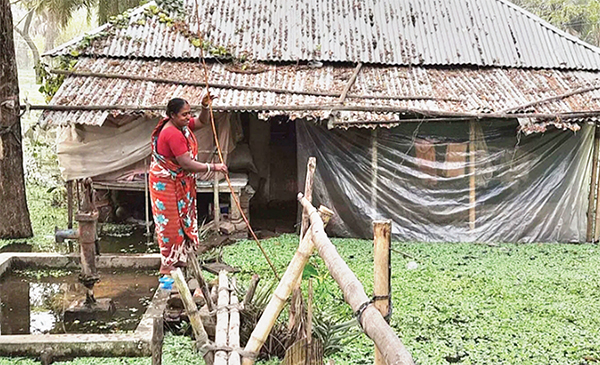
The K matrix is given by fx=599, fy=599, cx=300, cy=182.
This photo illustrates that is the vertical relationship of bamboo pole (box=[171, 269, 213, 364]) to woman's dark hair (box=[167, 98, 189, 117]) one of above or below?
below

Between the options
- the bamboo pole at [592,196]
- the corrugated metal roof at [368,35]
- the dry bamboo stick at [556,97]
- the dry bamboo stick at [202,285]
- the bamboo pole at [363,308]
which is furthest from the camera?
the corrugated metal roof at [368,35]

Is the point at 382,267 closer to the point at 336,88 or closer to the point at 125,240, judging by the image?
the point at 336,88

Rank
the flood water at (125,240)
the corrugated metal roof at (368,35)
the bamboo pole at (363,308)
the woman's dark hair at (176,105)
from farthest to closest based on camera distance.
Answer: the corrugated metal roof at (368,35), the flood water at (125,240), the woman's dark hair at (176,105), the bamboo pole at (363,308)

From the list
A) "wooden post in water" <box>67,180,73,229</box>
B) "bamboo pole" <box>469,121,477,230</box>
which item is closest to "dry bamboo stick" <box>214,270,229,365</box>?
"wooden post in water" <box>67,180,73,229</box>

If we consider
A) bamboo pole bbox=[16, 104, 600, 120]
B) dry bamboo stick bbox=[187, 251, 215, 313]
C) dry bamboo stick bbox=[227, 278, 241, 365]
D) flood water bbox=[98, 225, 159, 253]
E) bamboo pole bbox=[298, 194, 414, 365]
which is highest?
bamboo pole bbox=[16, 104, 600, 120]

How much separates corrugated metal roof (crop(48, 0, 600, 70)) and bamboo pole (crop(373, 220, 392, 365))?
7536 millimetres

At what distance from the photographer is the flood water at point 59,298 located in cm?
502

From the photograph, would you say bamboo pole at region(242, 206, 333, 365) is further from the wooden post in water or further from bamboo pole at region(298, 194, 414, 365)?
the wooden post in water

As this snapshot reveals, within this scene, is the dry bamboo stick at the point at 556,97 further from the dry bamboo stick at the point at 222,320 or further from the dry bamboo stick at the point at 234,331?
the dry bamboo stick at the point at 234,331

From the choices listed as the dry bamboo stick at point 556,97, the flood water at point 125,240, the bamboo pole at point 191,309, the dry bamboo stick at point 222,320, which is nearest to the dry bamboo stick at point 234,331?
the dry bamboo stick at point 222,320

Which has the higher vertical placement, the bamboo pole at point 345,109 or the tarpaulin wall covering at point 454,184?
the bamboo pole at point 345,109

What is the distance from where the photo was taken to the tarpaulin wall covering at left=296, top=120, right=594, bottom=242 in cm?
905

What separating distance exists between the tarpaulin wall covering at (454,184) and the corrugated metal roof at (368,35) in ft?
5.03

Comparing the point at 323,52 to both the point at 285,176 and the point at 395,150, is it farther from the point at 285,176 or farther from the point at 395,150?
the point at 285,176
